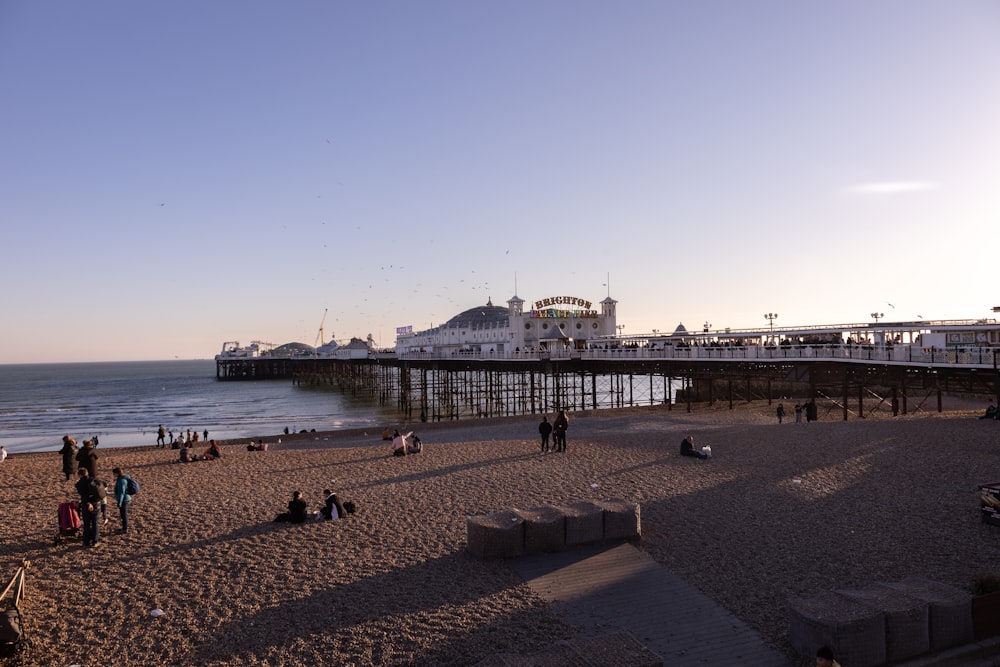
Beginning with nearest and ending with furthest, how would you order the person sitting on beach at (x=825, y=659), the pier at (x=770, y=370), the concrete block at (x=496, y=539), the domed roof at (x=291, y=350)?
the person sitting on beach at (x=825, y=659) → the concrete block at (x=496, y=539) → the pier at (x=770, y=370) → the domed roof at (x=291, y=350)

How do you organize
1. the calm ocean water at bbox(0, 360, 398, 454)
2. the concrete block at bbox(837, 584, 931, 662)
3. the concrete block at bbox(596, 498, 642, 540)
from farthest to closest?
the calm ocean water at bbox(0, 360, 398, 454) < the concrete block at bbox(596, 498, 642, 540) < the concrete block at bbox(837, 584, 931, 662)

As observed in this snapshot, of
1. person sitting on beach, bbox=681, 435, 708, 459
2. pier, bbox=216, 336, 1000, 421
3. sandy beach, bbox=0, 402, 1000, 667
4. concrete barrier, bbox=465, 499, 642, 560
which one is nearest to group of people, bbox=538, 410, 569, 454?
sandy beach, bbox=0, 402, 1000, 667

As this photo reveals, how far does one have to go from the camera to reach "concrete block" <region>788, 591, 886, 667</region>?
558 centimetres

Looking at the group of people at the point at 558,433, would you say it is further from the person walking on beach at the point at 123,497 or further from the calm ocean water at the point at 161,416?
the calm ocean water at the point at 161,416

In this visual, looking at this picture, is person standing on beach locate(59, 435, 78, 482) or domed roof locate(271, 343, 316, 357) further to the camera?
domed roof locate(271, 343, 316, 357)

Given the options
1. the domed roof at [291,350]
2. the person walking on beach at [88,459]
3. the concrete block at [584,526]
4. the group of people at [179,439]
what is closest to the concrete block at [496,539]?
the concrete block at [584,526]

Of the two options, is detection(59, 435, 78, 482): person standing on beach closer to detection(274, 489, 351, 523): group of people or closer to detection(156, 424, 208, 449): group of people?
detection(156, 424, 208, 449): group of people

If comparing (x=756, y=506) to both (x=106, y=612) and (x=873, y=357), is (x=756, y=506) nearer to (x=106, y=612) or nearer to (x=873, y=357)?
(x=106, y=612)

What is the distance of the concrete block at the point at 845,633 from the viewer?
5578 millimetres

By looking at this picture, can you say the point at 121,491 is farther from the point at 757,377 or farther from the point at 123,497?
the point at 757,377

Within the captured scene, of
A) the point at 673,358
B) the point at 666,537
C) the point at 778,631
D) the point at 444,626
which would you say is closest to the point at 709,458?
the point at 666,537

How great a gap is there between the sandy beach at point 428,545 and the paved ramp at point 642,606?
23 cm

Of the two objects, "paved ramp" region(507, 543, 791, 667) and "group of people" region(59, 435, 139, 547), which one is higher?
"group of people" region(59, 435, 139, 547)

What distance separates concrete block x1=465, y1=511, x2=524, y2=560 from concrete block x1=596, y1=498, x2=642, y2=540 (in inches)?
53.5
